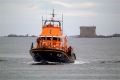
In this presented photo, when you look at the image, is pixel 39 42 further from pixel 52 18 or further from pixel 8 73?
pixel 8 73

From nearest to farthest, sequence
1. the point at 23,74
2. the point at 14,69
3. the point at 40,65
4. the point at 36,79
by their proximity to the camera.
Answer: the point at 36,79, the point at 23,74, the point at 14,69, the point at 40,65

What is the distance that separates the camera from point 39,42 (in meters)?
52.3

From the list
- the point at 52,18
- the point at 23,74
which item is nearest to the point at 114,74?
the point at 23,74

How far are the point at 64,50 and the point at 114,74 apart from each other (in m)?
9.42

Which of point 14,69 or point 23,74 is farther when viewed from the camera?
point 14,69

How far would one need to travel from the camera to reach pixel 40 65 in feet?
165

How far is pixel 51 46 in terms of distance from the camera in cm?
5128

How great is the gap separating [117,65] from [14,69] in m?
12.8

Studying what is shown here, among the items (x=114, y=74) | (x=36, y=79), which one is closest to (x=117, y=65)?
(x=114, y=74)

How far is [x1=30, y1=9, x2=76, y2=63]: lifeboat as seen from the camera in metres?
50.0

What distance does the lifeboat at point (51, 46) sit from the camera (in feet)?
164

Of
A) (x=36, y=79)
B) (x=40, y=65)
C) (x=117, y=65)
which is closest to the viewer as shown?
(x=36, y=79)

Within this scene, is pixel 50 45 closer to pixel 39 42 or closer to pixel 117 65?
pixel 39 42

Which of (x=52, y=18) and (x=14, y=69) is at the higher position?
(x=52, y=18)
